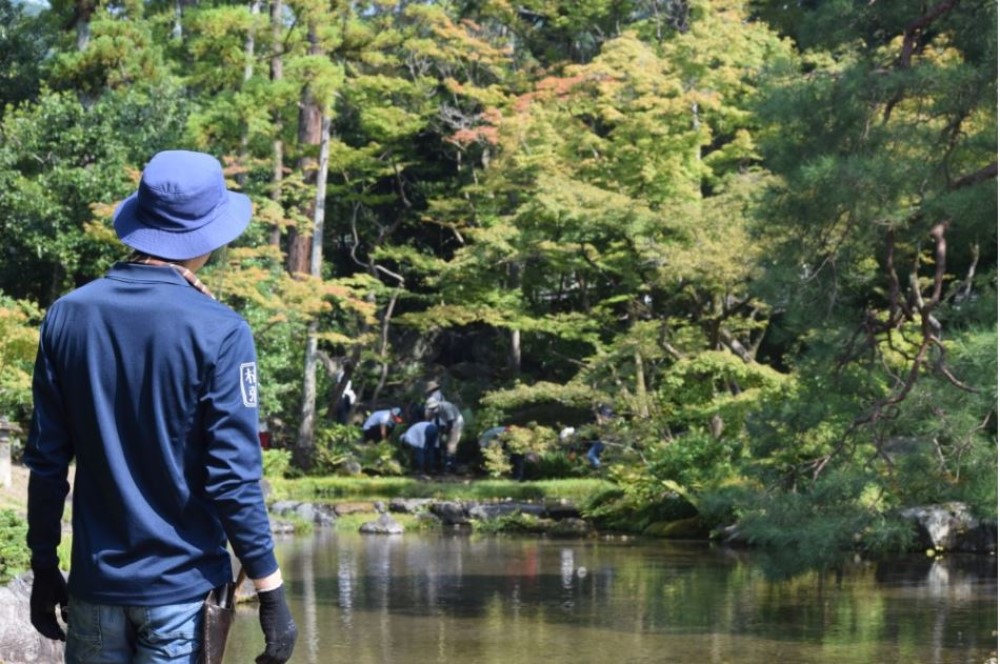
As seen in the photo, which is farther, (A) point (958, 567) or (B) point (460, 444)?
(B) point (460, 444)

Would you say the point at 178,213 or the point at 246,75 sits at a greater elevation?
the point at 246,75

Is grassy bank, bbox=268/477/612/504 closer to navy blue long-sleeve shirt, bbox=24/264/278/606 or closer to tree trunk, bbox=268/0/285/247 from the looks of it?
tree trunk, bbox=268/0/285/247

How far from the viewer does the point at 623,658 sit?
7.26m

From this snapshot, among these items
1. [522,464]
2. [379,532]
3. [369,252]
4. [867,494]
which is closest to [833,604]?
[867,494]

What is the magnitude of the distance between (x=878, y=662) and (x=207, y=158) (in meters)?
5.33

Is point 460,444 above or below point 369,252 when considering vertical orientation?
below

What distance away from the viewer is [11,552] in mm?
6203

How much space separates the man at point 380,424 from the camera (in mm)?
23172

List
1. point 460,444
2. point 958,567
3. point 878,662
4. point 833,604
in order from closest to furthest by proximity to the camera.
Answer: point 878,662 → point 833,604 → point 958,567 → point 460,444

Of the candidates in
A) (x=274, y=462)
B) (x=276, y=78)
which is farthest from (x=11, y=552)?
(x=276, y=78)

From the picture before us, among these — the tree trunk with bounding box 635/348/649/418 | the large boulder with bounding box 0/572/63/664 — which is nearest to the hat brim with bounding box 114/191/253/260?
the large boulder with bounding box 0/572/63/664

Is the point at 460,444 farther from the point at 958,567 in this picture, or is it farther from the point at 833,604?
the point at 833,604

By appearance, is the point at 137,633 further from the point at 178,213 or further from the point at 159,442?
the point at 178,213

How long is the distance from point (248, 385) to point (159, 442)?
0.20 metres
